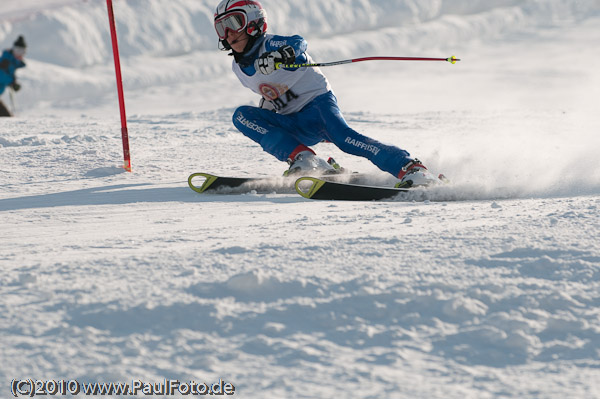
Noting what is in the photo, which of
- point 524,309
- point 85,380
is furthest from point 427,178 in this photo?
point 85,380

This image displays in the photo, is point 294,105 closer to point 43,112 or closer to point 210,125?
point 210,125

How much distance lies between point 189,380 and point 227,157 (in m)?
3.88

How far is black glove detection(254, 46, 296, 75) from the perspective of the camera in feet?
13.5

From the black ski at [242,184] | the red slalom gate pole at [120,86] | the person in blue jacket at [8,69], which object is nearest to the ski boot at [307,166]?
the black ski at [242,184]

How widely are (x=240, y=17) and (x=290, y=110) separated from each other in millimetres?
620

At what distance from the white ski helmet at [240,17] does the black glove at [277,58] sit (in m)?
0.20

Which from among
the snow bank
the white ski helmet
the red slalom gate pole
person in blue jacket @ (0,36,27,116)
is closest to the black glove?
the white ski helmet

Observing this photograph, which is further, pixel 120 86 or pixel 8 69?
pixel 8 69

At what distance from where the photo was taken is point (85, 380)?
1.61 m

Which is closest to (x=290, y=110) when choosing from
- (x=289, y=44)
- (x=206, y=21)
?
(x=289, y=44)

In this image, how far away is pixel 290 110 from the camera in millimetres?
4453

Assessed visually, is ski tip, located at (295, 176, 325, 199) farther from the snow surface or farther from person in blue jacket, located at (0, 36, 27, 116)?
person in blue jacket, located at (0, 36, 27, 116)

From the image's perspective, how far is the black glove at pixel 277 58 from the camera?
162 inches

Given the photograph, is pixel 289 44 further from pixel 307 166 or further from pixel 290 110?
pixel 307 166
